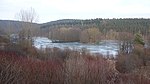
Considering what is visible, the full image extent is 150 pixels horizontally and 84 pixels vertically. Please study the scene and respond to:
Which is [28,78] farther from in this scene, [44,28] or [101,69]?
[44,28]

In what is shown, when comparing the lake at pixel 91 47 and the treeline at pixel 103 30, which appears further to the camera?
the treeline at pixel 103 30

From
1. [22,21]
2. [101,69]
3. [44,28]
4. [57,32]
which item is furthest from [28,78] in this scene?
[44,28]

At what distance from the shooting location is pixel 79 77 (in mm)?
7230

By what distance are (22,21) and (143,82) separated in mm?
50850

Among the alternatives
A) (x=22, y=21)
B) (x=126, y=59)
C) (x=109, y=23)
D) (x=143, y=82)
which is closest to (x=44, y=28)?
(x=109, y=23)

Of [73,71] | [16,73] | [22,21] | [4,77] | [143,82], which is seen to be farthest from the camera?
[22,21]

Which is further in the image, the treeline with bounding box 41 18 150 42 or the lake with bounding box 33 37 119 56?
the treeline with bounding box 41 18 150 42

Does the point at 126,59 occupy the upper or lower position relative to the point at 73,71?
lower

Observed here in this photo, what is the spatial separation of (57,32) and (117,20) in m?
38.7

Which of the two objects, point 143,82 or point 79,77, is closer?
point 79,77

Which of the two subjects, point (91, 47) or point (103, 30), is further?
point (103, 30)

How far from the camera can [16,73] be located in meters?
6.86

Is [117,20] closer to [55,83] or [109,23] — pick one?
[109,23]

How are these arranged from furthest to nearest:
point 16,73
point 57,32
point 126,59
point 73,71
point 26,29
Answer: point 57,32 → point 26,29 → point 126,59 → point 73,71 → point 16,73
